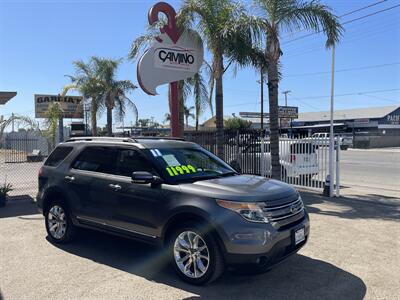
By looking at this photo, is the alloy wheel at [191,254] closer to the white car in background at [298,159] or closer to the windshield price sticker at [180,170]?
the windshield price sticker at [180,170]

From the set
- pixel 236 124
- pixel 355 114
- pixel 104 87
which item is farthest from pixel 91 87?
pixel 355 114

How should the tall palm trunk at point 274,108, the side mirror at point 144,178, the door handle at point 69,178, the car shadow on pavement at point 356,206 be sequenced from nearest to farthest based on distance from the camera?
1. the side mirror at point 144,178
2. the door handle at point 69,178
3. the car shadow on pavement at point 356,206
4. the tall palm trunk at point 274,108

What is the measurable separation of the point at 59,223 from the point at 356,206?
690 cm

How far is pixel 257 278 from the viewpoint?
5.04m

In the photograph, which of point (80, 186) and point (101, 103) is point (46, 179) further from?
point (101, 103)

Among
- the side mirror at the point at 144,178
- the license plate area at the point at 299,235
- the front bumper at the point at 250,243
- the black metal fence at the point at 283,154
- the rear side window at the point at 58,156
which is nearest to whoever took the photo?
the front bumper at the point at 250,243

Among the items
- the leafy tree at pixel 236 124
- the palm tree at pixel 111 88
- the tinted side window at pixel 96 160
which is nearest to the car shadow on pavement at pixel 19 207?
the tinted side window at pixel 96 160

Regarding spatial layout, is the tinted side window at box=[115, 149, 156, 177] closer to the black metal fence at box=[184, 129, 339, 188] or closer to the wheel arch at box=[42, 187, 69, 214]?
the wheel arch at box=[42, 187, 69, 214]

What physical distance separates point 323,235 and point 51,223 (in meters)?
4.63

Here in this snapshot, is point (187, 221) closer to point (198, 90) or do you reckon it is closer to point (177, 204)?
point (177, 204)

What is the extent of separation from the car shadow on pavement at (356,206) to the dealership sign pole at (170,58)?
4.58m

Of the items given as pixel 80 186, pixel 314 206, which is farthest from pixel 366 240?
pixel 80 186

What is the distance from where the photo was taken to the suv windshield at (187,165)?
17.9 feet

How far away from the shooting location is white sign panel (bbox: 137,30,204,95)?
11.3 m
